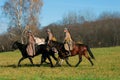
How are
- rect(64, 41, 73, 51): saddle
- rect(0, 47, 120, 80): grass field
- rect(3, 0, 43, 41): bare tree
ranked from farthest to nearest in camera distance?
rect(3, 0, 43, 41): bare tree, rect(64, 41, 73, 51): saddle, rect(0, 47, 120, 80): grass field

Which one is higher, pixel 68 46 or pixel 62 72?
pixel 68 46

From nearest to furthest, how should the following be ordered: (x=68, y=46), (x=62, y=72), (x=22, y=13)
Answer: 1. (x=62, y=72)
2. (x=68, y=46)
3. (x=22, y=13)

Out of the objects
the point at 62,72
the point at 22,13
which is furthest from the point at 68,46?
the point at 22,13

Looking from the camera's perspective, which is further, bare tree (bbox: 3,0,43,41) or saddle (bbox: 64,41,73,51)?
bare tree (bbox: 3,0,43,41)

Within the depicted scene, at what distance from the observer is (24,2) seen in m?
66.6

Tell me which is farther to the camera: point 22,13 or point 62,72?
point 22,13

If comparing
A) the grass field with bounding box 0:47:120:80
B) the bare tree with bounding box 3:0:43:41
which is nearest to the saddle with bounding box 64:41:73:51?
the grass field with bounding box 0:47:120:80

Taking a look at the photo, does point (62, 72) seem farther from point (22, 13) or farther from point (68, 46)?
point (22, 13)

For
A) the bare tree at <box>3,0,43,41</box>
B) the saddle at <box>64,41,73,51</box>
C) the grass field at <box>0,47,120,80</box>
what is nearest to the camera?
the grass field at <box>0,47,120,80</box>

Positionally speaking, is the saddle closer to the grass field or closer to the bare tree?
the grass field

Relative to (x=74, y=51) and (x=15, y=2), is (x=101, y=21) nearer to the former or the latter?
(x=15, y=2)

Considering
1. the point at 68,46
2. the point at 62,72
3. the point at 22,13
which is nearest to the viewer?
the point at 62,72

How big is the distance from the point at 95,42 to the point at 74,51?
225 ft

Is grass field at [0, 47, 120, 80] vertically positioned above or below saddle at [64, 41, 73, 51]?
below
